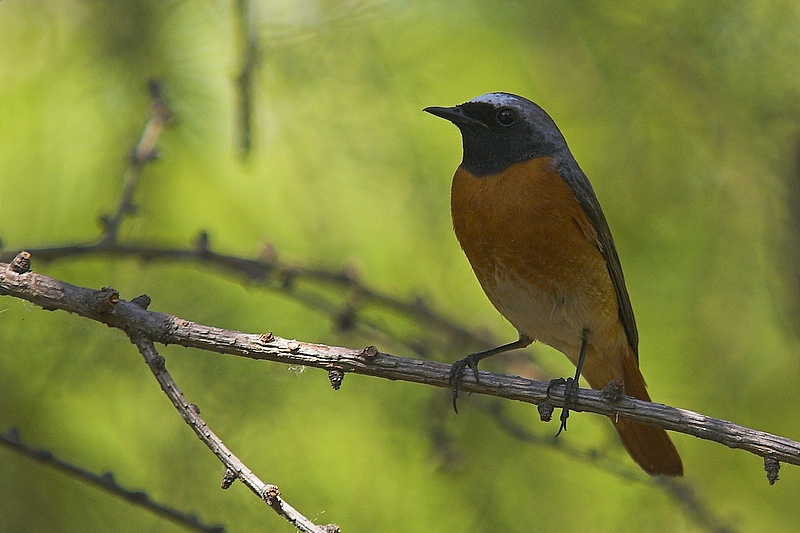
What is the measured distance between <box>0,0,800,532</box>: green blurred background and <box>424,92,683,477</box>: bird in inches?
14.3

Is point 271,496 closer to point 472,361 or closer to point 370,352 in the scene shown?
point 370,352

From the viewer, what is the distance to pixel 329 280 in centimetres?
379

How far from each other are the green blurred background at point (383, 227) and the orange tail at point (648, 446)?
11 cm

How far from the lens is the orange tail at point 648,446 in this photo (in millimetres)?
3771

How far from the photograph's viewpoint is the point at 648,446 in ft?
12.6

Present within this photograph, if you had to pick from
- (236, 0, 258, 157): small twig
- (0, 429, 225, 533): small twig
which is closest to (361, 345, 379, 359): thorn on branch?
(0, 429, 225, 533): small twig

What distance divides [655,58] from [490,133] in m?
1.10

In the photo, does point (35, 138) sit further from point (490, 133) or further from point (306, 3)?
point (490, 133)

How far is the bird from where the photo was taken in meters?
3.72

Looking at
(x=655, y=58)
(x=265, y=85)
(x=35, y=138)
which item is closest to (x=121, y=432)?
(x=35, y=138)

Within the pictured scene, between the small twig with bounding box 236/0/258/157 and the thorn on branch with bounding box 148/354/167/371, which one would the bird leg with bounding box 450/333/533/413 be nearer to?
the thorn on branch with bounding box 148/354/167/371

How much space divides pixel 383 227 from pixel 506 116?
103cm

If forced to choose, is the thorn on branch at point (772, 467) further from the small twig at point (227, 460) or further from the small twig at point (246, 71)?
the small twig at point (246, 71)

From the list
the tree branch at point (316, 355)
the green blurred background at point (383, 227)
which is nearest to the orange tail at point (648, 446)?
the green blurred background at point (383, 227)
